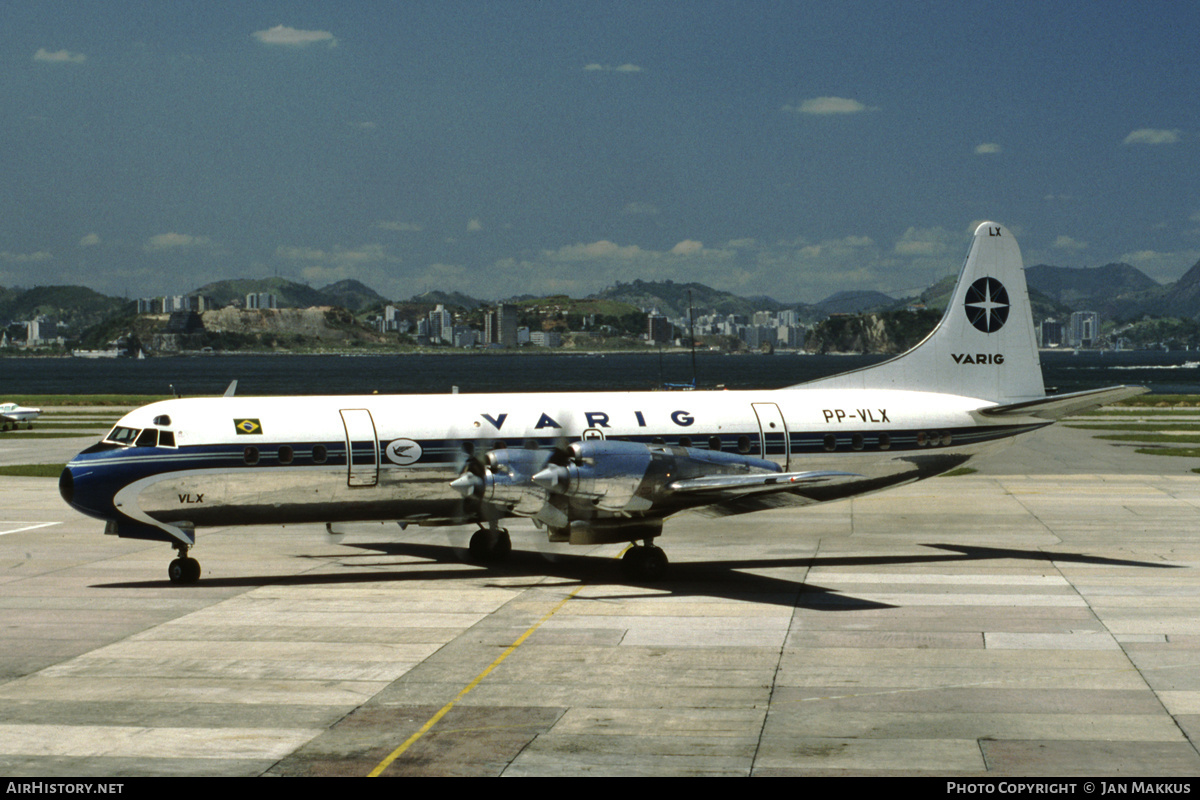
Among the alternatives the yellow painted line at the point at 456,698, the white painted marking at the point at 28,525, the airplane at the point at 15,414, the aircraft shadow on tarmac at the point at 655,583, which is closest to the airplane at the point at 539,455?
the aircraft shadow on tarmac at the point at 655,583

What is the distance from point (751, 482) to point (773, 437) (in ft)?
14.8

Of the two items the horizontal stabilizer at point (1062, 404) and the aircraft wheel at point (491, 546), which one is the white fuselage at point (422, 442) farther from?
the aircraft wheel at point (491, 546)

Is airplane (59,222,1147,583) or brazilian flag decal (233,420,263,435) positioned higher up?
brazilian flag decal (233,420,263,435)

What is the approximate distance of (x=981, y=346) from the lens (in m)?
31.4

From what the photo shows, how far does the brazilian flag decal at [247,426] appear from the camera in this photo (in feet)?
82.4

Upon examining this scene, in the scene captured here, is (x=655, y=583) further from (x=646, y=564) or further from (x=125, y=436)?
(x=125, y=436)

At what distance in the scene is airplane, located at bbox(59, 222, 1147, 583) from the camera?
24078 mm

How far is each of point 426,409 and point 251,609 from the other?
634cm

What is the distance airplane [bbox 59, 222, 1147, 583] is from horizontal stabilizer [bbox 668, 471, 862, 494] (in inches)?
1.9

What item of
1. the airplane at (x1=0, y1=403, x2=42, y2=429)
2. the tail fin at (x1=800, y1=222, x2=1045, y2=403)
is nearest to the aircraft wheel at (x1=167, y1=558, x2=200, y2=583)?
the tail fin at (x1=800, y1=222, x2=1045, y2=403)

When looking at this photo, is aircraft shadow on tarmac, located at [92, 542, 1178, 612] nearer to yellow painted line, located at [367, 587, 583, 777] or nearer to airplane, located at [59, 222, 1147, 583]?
airplane, located at [59, 222, 1147, 583]
